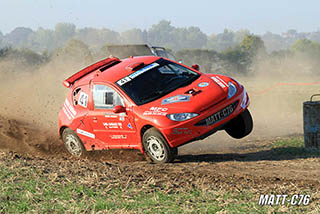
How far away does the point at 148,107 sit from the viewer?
8.07 metres

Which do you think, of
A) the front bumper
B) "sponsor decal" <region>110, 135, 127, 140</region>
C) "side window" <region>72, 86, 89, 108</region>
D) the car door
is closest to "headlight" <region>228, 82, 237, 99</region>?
the front bumper

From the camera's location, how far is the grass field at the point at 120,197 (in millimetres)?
5195

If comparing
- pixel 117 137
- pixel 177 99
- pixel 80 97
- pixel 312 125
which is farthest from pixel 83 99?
pixel 312 125

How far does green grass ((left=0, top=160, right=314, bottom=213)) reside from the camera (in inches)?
204

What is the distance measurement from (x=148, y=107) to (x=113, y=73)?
1.30 meters

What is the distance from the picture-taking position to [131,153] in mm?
9609

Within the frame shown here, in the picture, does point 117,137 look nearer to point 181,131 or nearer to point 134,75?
point 134,75

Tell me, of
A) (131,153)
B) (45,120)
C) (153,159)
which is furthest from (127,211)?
(45,120)

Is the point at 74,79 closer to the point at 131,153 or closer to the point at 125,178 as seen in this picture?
the point at 131,153

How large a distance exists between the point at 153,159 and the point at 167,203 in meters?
2.80

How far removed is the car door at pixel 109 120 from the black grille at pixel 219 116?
1247 millimetres

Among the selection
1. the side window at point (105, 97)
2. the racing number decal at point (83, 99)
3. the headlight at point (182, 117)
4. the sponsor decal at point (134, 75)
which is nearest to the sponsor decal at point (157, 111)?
the headlight at point (182, 117)

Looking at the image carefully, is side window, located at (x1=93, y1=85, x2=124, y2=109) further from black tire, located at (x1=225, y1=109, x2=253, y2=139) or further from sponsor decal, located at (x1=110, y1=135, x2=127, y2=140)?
black tire, located at (x1=225, y1=109, x2=253, y2=139)

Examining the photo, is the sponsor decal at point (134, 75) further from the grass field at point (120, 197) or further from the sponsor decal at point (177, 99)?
the grass field at point (120, 197)
